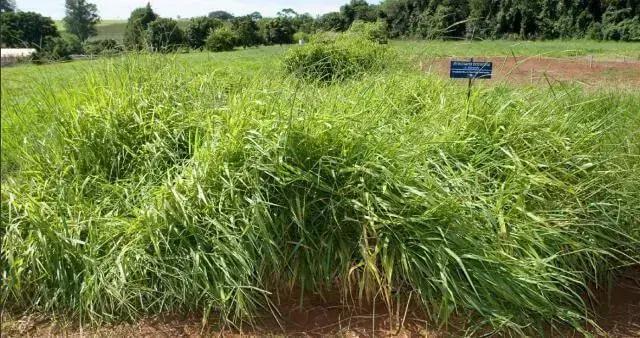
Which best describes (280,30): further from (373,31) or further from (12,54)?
(12,54)

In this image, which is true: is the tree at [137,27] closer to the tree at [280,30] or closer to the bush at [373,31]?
the bush at [373,31]

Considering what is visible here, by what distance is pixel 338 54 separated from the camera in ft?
26.2

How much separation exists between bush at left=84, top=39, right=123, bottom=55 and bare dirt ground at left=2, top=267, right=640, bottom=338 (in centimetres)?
223

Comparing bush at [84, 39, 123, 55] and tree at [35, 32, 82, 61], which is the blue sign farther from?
tree at [35, 32, 82, 61]

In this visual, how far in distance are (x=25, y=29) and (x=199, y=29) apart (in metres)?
4.14

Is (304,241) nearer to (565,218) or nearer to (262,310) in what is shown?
(262,310)

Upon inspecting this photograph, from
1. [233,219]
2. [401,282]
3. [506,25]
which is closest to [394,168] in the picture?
[401,282]

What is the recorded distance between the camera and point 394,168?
9.29 feet

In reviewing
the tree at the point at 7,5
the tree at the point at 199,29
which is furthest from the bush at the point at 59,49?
the tree at the point at 199,29

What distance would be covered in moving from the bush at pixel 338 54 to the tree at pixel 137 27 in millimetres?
1513

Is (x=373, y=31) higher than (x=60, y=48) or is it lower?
lower

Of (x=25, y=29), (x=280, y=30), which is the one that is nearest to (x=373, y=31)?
(x=25, y=29)

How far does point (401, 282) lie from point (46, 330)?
172 cm

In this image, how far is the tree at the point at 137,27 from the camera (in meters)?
4.21
